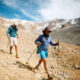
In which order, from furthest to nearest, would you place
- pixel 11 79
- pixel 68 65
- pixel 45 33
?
pixel 68 65, pixel 45 33, pixel 11 79

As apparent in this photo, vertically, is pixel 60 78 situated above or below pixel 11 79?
below

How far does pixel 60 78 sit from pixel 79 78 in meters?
1.44

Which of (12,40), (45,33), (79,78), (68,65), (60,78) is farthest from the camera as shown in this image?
(68,65)

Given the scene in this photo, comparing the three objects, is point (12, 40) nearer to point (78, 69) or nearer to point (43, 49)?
point (43, 49)

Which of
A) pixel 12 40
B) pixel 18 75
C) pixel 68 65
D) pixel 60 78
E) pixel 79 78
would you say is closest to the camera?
pixel 18 75

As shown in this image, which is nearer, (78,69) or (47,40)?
(47,40)

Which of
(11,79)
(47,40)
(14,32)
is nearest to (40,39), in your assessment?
(47,40)

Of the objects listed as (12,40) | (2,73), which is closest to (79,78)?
(2,73)

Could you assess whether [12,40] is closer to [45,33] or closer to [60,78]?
[45,33]

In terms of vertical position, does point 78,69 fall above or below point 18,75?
below

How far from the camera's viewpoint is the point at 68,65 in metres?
9.66

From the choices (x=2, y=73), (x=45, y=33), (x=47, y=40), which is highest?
(x=45, y=33)

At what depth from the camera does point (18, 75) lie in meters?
5.25

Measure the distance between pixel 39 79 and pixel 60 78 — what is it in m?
1.40
